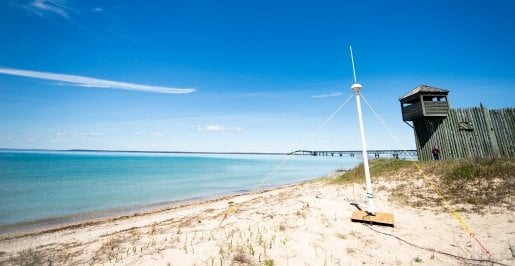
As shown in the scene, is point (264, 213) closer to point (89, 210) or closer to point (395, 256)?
point (395, 256)

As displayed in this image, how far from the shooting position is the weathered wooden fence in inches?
666

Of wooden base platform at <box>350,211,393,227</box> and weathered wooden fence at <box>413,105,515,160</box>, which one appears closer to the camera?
wooden base platform at <box>350,211,393,227</box>

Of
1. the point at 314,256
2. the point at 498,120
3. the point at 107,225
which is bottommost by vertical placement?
the point at 107,225

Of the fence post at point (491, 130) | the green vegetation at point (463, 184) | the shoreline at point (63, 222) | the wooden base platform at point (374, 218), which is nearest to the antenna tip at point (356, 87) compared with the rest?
the green vegetation at point (463, 184)

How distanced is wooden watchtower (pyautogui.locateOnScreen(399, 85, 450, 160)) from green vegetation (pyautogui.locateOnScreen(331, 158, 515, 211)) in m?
6.12

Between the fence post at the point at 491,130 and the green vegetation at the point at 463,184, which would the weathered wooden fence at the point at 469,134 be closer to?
the fence post at the point at 491,130

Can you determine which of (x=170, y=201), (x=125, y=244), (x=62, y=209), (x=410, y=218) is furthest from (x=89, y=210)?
(x=410, y=218)

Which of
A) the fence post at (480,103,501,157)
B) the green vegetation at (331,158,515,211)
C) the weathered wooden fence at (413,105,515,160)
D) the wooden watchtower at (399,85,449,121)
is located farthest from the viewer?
the wooden watchtower at (399,85,449,121)

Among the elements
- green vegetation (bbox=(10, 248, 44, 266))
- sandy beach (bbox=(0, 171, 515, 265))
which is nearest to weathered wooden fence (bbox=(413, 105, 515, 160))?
sandy beach (bbox=(0, 171, 515, 265))

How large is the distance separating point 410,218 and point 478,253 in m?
2.83

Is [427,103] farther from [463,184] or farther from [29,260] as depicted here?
[29,260]

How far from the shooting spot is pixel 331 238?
6828mm

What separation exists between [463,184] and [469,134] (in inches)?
362

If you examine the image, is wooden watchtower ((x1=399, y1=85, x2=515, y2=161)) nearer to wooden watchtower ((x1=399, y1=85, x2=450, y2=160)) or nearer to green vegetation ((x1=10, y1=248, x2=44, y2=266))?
wooden watchtower ((x1=399, y1=85, x2=450, y2=160))
